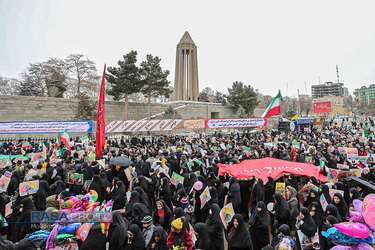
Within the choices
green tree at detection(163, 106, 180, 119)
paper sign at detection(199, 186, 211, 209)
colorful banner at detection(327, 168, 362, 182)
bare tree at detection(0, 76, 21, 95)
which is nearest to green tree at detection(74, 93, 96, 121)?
green tree at detection(163, 106, 180, 119)

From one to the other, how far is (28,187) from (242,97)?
1145 inches

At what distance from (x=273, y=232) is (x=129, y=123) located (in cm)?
1123

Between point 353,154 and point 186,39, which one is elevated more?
point 186,39

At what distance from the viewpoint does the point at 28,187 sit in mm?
4867

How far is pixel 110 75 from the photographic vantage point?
23.2 m

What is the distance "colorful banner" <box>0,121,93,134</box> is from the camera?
14.0m

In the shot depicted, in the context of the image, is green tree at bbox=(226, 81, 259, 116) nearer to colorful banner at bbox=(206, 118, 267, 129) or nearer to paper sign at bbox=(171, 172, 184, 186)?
colorful banner at bbox=(206, 118, 267, 129)

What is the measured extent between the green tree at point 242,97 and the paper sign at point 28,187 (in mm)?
28445

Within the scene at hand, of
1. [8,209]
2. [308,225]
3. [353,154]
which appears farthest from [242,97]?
[8,209]

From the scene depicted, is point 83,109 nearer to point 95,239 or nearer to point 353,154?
point 95,239

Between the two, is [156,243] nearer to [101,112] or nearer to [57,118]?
[101,112]

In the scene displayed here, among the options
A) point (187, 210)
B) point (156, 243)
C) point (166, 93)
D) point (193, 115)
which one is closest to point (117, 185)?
point (187, 210)

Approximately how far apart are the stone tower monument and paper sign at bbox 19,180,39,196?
29.7m

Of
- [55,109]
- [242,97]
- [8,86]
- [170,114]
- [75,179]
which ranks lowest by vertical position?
[75,179]
